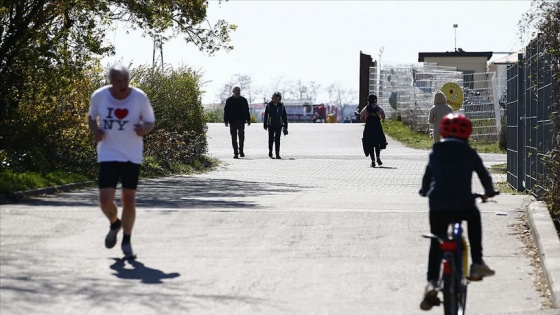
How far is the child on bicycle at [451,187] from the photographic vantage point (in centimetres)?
897

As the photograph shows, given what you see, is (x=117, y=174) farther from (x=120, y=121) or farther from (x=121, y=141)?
(x=120, y=121)

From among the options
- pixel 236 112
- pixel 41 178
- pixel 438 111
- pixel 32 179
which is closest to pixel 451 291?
pixel 32 179

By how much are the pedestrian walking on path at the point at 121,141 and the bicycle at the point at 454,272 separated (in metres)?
3.49

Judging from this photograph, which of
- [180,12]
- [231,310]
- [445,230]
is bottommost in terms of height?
[231,310]

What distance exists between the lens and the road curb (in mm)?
10516

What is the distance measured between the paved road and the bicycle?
911 mm

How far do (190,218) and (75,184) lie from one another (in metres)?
4.77

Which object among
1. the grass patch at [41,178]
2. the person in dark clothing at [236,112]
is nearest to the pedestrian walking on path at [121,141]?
the grass patch at [41,178]

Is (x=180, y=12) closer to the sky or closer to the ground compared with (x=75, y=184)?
closer to the sky

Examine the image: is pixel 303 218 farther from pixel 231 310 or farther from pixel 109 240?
pixel 231 310

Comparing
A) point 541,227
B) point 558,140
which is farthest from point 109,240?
point 558,140

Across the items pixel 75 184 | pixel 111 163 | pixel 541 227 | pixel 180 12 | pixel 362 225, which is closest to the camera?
pixel 111 163

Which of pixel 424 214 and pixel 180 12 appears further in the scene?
pixel 180 12

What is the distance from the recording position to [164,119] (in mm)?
28219
